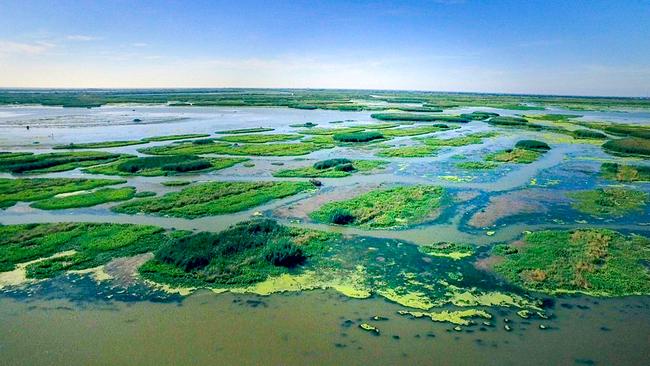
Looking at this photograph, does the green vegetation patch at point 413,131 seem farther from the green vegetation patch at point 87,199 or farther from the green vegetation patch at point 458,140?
the green vegetation patch at point 87,199

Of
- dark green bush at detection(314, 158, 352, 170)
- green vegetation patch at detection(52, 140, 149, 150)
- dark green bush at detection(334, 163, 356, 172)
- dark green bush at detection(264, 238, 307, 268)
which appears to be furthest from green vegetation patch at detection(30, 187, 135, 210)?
green vegetation patch at detection(52, 140, 149, 150)

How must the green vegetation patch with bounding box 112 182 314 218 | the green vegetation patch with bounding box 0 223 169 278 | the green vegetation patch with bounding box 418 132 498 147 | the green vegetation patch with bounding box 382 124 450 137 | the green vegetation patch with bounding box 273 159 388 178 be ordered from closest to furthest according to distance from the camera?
the green vegetation patch with bounding box 0 223 169 278
the green vegetation patch with bounding box 112 182 314 218
the green vegetation patch with bounding box 273 159 388 178
the green vegetation patch with bounding box 418 132 498 147
the green vegetation patch with bounding box 382 124 450 137

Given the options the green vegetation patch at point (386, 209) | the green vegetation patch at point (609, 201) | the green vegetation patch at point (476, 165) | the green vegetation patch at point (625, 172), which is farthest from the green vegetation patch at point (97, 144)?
the green vegetation patch at point (625, 172)

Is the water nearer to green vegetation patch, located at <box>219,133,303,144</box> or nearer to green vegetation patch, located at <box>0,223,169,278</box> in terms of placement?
green vegetation patch, located at <box>0,223,169,278</box>

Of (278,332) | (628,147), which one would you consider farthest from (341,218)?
(628,147)

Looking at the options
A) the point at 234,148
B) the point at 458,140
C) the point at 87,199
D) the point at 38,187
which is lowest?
the point at 87,199

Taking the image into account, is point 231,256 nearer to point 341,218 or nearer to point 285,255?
point 285,255
